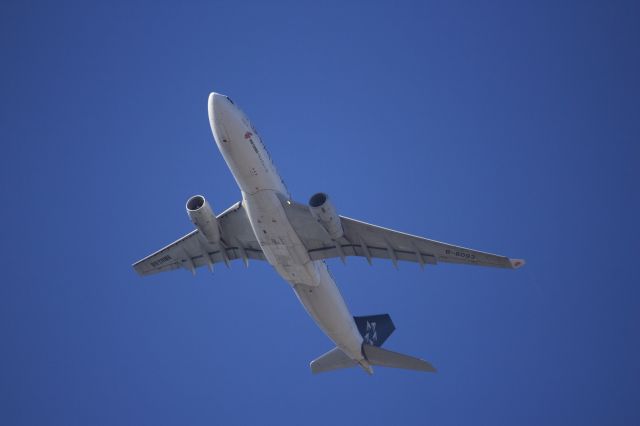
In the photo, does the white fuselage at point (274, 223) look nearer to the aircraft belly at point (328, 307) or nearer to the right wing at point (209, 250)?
the aircraft belly at point (328, 307)

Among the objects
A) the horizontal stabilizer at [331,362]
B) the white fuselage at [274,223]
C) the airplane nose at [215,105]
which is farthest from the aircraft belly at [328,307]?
the airplane nose at [215,105]

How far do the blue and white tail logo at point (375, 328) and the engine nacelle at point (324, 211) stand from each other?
823cm

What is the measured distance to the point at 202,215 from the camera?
35.9m

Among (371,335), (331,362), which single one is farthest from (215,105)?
(331,362)

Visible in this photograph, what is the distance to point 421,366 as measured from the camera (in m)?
38.3

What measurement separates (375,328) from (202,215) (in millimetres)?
11363

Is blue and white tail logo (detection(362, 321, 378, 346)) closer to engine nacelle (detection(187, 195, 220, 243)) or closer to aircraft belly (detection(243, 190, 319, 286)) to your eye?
aircraft belly (detection(243, 190, 319, 286))

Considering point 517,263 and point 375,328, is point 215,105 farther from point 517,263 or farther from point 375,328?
point 375,328

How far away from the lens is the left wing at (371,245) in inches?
1363

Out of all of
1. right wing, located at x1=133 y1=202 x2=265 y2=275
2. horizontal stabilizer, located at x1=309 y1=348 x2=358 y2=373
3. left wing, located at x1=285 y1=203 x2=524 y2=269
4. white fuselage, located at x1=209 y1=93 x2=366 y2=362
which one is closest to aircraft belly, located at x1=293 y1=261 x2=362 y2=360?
white fuselage, located at x1=209 y1=93 x2=366 y2=362

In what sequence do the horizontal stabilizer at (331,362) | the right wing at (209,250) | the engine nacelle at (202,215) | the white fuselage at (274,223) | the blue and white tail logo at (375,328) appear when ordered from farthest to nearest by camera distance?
1. the horizontal stabilizer at (331,362)
2. the blue and white tail logo at (375,328)
3. the right wing at (209,250)
4. the engine nacelle at (202,215)
5. the white fuselage at (274,223)

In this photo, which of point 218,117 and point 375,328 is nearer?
point 218,117

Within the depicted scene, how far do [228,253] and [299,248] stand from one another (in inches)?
202

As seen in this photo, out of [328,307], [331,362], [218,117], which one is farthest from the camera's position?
[331,362]
